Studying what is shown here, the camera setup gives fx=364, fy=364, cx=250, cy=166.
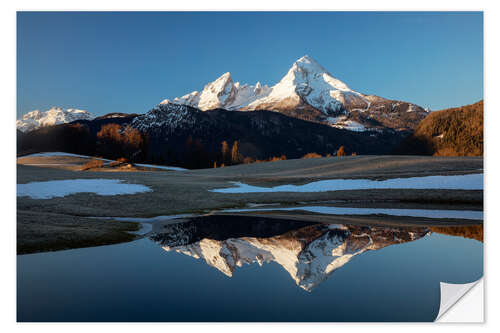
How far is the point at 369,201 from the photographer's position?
27609 mm

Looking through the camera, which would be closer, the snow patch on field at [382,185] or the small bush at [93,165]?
the snow patch on field at [382,185]

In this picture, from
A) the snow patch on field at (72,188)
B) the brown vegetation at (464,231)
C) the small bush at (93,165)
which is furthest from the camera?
the small bush at (93,165)

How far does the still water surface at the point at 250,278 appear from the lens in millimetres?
7453

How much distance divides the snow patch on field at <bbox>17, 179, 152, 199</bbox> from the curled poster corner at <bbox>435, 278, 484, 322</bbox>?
74.7 ft

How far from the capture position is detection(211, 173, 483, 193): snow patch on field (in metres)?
28.4

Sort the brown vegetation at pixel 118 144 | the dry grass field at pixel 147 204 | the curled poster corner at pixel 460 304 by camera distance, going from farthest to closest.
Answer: the brown vegetation at pixel 118 144 < the dry grass field at pixel 147 204 < the curled poster corner at pixel 460 304

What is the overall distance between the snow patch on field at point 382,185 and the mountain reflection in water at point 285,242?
13866mm

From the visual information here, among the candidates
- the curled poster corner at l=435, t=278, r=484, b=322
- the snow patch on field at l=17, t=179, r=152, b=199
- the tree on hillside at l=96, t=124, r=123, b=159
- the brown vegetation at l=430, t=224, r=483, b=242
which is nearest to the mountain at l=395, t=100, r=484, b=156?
the brown vegetation at l=430, t=224, r=483, b=242

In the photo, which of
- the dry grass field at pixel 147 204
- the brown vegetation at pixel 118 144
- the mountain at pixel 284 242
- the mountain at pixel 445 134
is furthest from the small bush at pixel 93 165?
the mountain at pixel 445 134

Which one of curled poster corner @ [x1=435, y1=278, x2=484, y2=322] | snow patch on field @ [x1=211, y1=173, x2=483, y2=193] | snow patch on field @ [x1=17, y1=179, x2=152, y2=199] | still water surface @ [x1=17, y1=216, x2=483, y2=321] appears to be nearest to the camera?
still water surface @ [x1=17, y1=216, x2=483, y2=321]

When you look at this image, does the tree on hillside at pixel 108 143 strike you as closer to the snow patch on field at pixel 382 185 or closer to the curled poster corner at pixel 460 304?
the snow patch on field at pixel 382 185

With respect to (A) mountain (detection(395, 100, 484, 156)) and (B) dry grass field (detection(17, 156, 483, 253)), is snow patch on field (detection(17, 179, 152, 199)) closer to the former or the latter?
(B) dry grass field (detection(17, 156, 483, 253))
